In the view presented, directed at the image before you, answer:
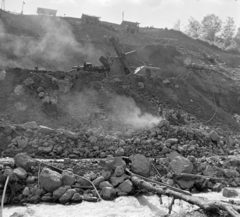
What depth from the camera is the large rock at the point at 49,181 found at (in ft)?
23.2

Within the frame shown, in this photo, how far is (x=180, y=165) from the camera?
339 inches

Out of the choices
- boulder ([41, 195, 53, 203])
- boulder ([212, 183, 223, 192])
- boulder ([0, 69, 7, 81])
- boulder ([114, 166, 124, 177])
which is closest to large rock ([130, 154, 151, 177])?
boulder ([114, 166, 124, 177])

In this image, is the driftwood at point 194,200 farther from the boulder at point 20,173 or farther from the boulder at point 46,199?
the boulder at point 20,173

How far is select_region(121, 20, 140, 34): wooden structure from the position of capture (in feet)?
90.3

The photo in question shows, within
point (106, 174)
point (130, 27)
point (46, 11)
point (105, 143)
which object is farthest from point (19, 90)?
point (46, 11)

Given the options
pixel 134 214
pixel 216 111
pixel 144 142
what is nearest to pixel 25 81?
pixel 144 142

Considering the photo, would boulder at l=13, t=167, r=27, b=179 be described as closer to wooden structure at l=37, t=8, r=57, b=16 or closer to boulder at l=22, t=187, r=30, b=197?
boulder at l=22, t=187, r=30, b=197

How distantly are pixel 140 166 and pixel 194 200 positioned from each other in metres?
2.45

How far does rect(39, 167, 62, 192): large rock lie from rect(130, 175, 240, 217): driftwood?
1875mm

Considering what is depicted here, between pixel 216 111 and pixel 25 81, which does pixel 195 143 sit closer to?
pixel 216 111

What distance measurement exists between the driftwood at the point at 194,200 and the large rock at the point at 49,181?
6.15 feet

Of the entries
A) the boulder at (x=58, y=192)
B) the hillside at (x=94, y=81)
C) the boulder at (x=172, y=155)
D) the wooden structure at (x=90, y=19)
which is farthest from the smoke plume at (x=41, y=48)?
the boulder at (x=58, y=192)

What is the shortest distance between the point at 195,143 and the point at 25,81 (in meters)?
6.88

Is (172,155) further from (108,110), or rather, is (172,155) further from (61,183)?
(61,183)
